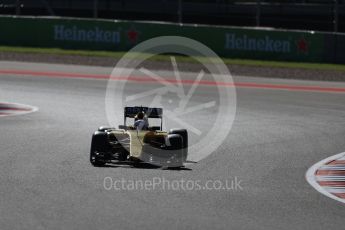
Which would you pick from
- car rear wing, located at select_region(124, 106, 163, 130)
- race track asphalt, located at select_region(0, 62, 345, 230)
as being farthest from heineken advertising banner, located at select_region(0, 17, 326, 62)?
car rear wing, located at select_region(124, 106, 163, 130)

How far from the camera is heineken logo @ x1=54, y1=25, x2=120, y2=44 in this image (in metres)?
33.1

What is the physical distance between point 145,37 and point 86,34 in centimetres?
236

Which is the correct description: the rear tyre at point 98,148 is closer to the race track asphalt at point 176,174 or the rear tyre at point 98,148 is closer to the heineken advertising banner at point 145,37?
the race track asphalt at point 176,174

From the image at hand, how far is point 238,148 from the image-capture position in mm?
14625

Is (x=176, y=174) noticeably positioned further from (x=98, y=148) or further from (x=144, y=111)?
(x=144, y=111)

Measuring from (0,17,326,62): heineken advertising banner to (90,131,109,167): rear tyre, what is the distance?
18391 millimetres

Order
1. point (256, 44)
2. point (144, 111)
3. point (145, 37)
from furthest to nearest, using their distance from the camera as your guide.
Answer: point (145, 37)
point (256, 44)
point (144, 111)

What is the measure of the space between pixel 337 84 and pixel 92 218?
59.1ft

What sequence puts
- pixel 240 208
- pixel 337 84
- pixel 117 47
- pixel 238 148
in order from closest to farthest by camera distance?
pixel 240 208
pixel 238 148
pixel 337 84
pixel 117 47

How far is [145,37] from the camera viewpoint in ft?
107

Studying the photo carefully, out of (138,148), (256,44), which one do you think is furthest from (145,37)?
(138,148)

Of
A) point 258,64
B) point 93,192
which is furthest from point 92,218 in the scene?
point 258,64

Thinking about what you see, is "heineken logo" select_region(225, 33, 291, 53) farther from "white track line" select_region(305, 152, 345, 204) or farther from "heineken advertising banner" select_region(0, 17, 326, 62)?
"white track line" select_region(305, 152, 345, 204)

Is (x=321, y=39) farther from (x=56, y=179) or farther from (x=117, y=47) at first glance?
(x=56, y=179)
